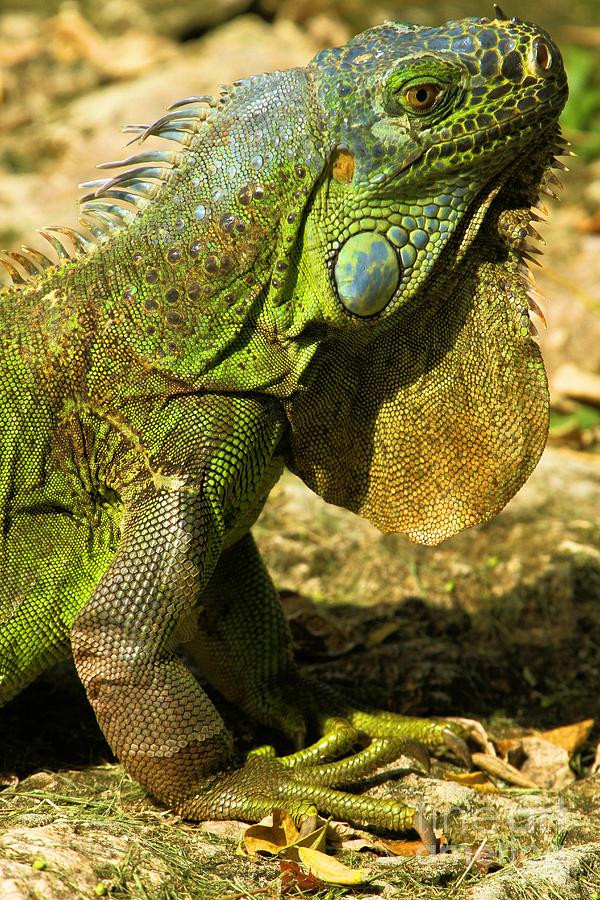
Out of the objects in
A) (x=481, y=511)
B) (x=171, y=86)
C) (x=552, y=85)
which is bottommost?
(x=481, y=511)

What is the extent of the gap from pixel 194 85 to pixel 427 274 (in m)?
9.49

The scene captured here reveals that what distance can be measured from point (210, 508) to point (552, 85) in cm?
232

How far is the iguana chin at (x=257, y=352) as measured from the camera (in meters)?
4.56

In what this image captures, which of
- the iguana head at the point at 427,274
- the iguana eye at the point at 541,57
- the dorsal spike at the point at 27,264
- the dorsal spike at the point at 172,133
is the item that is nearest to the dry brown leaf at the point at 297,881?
the iguana head at the point at 427,274

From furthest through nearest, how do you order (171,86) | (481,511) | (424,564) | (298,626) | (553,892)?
(171,86)
(424,564)
(298,626)
(481,511)
(553,892)

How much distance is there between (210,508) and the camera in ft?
15.0

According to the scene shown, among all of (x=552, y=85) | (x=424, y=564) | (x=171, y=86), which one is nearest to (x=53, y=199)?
(x=171, y=86)

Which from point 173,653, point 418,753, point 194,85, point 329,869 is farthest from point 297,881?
point 194,85

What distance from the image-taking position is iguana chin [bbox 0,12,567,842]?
4.56 metres

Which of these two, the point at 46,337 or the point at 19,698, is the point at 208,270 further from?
the point at 19,698

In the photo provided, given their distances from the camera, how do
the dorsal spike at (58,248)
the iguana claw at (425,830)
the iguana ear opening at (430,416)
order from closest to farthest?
the iguana claw at (425,830), the iguana ear opening at (430,416), the dorsal spike at (58,248)

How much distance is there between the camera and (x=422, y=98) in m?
4.56

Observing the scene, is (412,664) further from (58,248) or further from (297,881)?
(58,248)

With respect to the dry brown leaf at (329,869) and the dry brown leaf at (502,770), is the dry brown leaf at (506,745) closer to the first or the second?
the dry brown leaf at (502,770)
